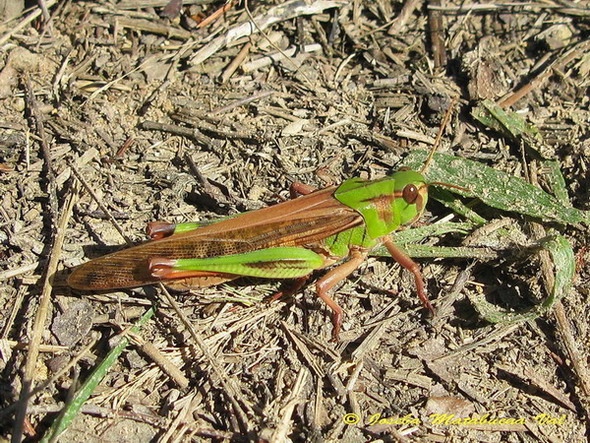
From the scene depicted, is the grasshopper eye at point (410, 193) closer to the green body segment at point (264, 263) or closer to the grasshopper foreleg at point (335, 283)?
the grasshopper foreleg at point (335, 283)

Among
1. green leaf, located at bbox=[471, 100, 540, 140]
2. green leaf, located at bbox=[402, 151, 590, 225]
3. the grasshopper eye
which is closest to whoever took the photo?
the grasshopper eye

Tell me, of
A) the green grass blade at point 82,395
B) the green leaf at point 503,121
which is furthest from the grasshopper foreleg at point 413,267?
the green grass blade at point 82,395

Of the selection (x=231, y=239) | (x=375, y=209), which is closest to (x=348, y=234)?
(x=375, y=209)

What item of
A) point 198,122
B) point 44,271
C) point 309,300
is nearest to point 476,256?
point 309,300

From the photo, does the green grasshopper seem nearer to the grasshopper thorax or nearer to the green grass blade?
the grasshopper thorax

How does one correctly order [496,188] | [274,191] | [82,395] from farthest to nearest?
1. [274,191]
2. [496,188]
3. [82,395]

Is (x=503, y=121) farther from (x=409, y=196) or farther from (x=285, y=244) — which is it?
(x=285, y=244)

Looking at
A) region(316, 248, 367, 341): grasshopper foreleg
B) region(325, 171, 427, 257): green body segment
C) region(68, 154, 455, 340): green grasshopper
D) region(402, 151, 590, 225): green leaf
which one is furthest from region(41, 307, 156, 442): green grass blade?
region(402, 151, 590, 225): green leaf
